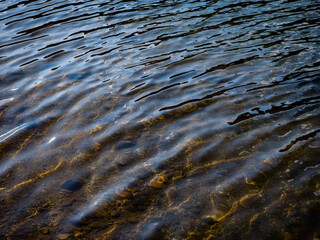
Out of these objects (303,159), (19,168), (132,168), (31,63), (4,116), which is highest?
(31,63)

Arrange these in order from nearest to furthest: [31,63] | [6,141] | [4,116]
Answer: [6,141] < [4,116] < [31,63]

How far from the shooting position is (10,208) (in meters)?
3.08

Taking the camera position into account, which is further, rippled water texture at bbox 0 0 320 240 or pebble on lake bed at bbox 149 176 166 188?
pebble on lake bed at bbox 149 176 166 188

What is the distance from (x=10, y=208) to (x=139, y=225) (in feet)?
4.93

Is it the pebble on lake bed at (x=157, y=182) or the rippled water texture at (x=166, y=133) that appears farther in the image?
the pebble on lake bed at (x=157, y=182)

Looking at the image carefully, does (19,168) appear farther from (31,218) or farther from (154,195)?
(154,195)

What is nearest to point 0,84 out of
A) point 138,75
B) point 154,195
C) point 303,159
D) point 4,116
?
point 4,116

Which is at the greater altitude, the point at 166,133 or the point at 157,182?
the point at 166,133

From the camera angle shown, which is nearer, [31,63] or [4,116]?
[4,116]

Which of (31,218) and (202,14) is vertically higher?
(202,14)

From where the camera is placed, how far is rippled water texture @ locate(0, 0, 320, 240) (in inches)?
113

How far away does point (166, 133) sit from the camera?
414 cm

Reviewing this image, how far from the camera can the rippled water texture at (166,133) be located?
2869 millimetres

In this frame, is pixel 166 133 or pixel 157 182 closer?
pixel 157 182
